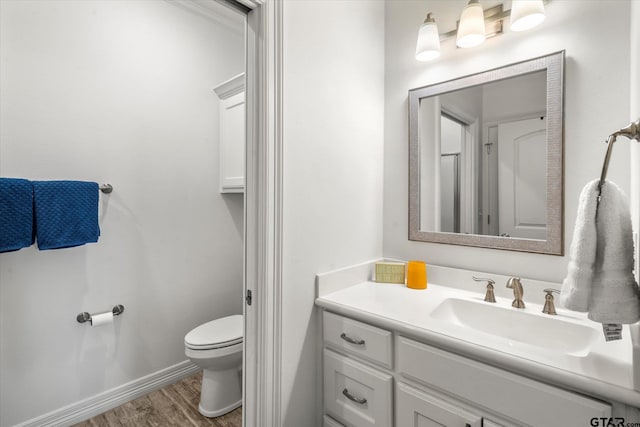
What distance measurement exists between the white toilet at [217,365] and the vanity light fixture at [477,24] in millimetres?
1887

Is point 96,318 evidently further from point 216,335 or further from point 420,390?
point 420,390

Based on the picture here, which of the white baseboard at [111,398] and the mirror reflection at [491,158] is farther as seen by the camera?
the white baseboard at [111,398]

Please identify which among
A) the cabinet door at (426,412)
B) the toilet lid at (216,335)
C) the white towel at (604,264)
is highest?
the white towel at (604,264)

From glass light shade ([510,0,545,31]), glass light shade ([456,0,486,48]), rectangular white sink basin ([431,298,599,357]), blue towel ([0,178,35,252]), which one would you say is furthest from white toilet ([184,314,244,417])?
glass light shade ([510,0,545,31])

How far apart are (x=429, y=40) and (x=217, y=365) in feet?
6.79

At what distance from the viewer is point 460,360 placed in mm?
976

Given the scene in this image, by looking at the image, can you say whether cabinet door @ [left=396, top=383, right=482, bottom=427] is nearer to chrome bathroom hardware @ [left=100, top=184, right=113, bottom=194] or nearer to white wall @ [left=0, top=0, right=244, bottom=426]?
white wall @ [left=0, top=0, right=244, bottom=426]

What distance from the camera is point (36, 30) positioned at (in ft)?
5.28

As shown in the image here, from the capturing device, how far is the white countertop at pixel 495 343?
766mm

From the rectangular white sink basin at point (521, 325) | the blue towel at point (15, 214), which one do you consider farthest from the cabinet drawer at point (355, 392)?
the blue towel at point (15, 214)

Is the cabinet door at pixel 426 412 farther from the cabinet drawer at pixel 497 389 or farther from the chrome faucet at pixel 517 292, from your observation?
the chrome faucet at pixel 517 292

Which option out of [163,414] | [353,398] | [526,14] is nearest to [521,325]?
[353,398]

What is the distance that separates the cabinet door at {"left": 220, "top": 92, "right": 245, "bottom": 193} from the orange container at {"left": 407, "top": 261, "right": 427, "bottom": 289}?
1.28 m

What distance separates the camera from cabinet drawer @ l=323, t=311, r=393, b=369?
1.16 meters
